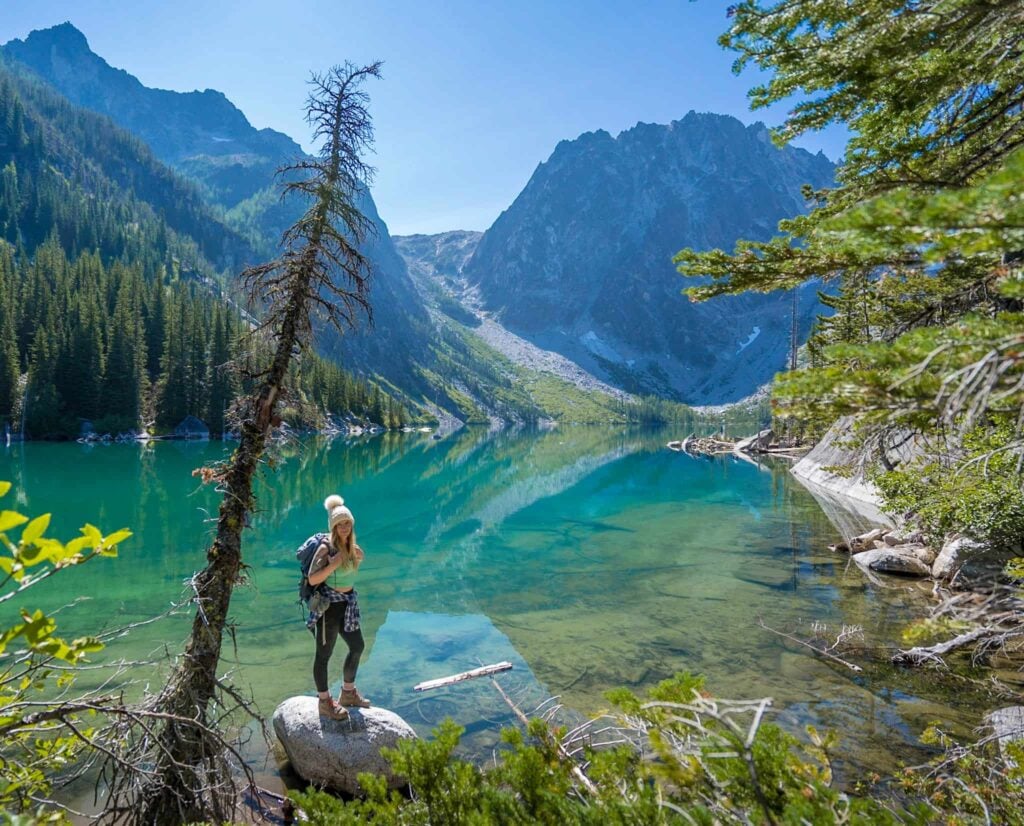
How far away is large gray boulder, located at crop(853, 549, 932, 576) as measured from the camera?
16719mm

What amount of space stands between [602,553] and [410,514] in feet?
41.8

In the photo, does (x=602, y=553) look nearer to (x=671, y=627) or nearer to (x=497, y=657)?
(x=671, y=627)

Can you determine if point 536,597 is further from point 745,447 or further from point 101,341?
point 101,341

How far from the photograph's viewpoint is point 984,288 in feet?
16.4

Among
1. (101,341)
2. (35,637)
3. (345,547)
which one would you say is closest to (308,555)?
(345,547)

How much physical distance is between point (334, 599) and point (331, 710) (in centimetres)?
154

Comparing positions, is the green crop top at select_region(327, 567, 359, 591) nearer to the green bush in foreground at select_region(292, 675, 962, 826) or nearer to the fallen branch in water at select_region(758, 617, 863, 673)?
the green bush in foreground at select_region(292, 675, 962, 826)

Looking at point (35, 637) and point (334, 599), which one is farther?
point (334, 599)

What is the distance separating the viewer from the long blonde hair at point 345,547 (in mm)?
6512

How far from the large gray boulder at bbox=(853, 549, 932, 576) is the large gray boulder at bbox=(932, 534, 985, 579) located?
411mm

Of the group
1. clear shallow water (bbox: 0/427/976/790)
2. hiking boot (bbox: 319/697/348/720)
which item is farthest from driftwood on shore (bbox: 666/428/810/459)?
hiking boot (bbox: 319/697/348/720)

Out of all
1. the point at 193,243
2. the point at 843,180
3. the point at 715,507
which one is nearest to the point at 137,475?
the point at 715,507

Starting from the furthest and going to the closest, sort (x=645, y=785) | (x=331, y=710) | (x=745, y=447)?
(x=745, y=447), (x=331, y=710), (x=645, y=785)

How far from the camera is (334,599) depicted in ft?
22.1
